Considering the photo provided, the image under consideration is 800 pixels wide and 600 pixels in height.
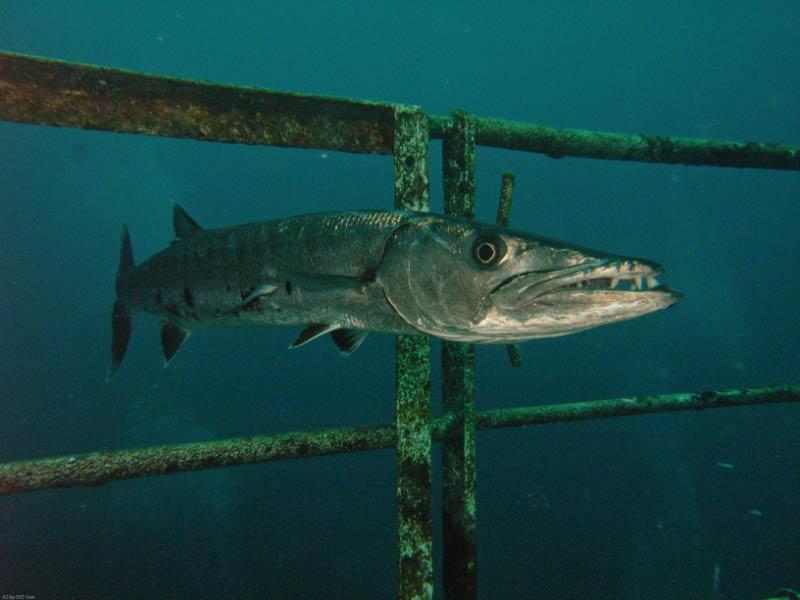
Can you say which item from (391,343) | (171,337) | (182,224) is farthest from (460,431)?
(391,343)

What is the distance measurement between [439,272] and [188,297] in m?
1.50

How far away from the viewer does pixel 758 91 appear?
97562 millimetres

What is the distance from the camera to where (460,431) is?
2299 millimetres

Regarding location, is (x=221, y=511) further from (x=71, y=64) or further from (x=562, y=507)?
(x=71, y=64)

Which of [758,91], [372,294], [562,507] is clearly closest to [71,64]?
[372,294]

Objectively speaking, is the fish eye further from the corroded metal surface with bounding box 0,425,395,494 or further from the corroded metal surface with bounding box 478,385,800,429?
the corroded metal surface with bounding box 478,385,800,429

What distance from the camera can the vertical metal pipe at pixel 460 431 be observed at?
2271 millimetres

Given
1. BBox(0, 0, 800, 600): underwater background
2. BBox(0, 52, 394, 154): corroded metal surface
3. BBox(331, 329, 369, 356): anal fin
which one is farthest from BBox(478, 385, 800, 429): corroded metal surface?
BBox(0, 0, 800, 600): underwater background

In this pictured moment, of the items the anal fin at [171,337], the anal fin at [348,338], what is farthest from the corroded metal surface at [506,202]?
the anal fin at [171,337]

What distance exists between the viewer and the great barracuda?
152cm

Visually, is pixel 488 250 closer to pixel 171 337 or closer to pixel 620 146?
pixel 620 146

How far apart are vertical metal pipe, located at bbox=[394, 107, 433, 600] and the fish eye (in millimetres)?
504

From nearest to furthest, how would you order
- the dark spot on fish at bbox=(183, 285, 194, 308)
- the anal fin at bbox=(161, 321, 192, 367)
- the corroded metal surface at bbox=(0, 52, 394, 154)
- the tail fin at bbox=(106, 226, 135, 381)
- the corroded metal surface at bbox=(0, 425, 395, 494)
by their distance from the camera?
the corroded metal surface at bbox=(0, 425, 395, 494) → the corroded metal surface at bbox=(0, 52, 394, 154) → the dark spot on fish at bbox=(183, 285, 194, 308) → the anal fin at bbox=(161, 321, 192, 367) → the tail fin at bbox=(106, 226, 135, 381)

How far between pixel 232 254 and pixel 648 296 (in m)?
1.83
